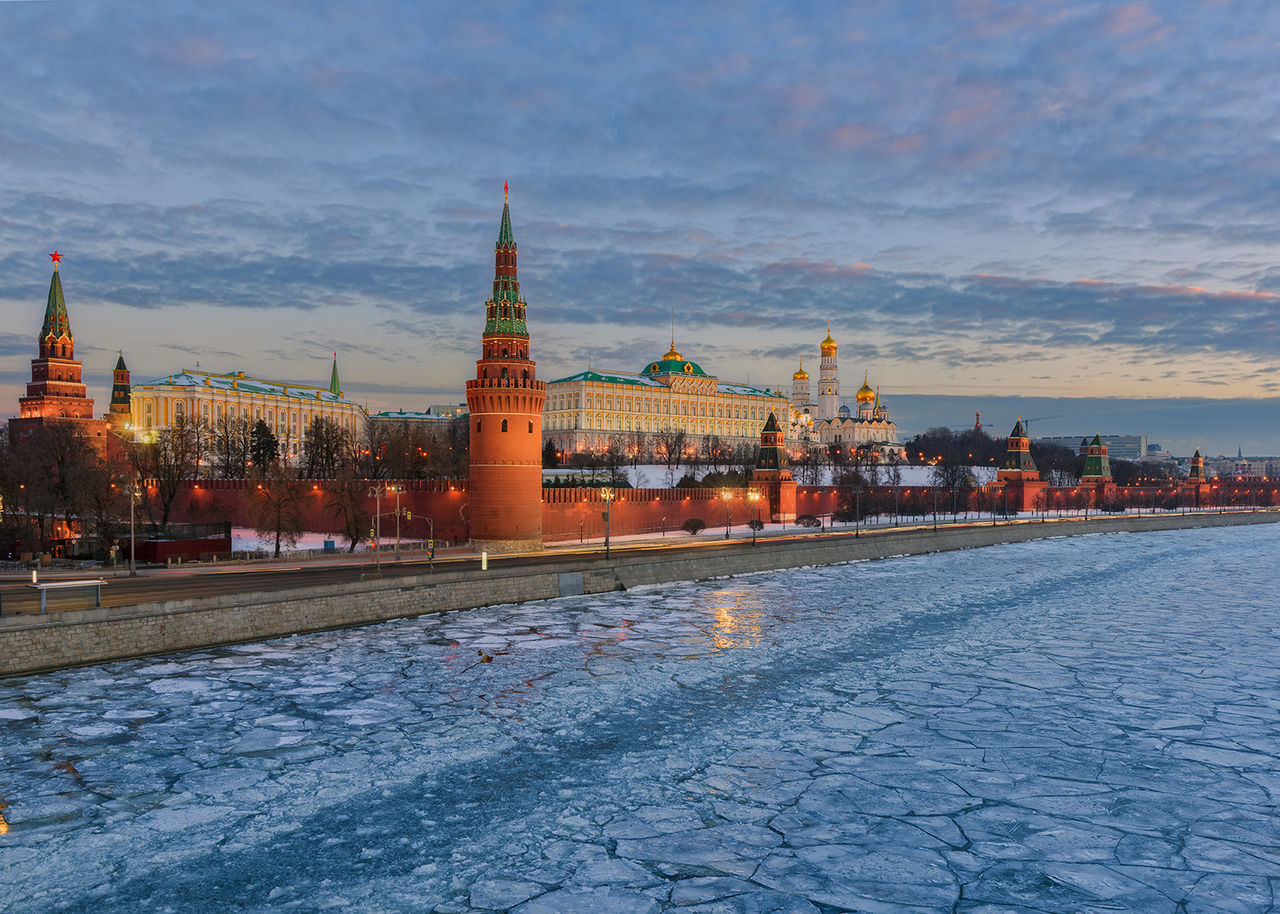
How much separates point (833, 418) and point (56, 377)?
122412 millimetres

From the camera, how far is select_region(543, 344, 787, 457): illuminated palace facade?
134 meters

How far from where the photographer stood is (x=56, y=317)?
308 feet

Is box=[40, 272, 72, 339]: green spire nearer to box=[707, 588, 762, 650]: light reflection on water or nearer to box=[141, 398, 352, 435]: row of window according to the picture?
box=[141, 398, 352, 435]: row of window

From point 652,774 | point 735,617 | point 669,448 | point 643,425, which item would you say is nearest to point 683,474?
point 669,448

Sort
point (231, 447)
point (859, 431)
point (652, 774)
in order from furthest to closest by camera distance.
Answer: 1. point (859, 431)
2. point (231, 447)
3. point (652, 774)

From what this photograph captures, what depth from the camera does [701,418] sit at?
145875mm

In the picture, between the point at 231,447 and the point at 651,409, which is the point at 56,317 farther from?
the point at 651,409

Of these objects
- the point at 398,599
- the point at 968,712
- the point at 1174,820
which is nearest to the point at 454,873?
the point at 1174,820

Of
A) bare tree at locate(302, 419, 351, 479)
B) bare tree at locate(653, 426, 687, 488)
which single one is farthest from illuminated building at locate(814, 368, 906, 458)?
bare tree at locate(302, 419, 351, 479)

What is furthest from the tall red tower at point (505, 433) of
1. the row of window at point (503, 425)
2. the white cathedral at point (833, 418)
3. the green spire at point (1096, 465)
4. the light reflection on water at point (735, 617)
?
the white cathedral at point (833, 418)

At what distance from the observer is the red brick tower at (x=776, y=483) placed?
72125 mm

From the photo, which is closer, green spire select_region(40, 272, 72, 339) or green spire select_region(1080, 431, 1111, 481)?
green spire select_region(40, 272, 72, 339)

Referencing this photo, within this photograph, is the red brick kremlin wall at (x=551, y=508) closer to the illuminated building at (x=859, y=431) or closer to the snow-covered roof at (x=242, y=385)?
the snow-covered roof at (x=242, y=385)

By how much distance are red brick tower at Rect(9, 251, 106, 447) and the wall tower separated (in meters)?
123
